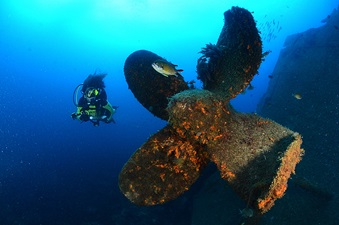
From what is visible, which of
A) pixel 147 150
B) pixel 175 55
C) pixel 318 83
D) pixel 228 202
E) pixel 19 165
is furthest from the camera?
pixel 175 55

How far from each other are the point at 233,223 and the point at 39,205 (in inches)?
355

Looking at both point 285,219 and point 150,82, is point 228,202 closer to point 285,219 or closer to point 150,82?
point 285,219

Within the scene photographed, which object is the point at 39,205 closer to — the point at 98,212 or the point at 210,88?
the point at 98,212

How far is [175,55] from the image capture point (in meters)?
129

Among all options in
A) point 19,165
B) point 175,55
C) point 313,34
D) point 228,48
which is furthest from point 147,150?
point 175,55

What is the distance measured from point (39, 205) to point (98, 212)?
2.85 m

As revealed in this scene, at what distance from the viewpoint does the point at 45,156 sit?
2030cm

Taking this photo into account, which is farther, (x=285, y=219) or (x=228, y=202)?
(x=228, y=202)

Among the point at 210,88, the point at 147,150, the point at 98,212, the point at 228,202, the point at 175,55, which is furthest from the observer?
the point at 175,55

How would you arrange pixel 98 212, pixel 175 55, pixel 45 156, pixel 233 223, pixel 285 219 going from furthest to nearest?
1. pixel 175 55
2. pixel 45 156
3. pixel 98 212
4. pixel 233 223
5. pixel 285 219

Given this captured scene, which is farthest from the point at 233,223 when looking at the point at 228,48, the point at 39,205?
the point at 39,205

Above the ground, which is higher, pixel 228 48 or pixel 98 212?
pixel 98 212

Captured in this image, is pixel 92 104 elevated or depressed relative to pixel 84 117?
elevated

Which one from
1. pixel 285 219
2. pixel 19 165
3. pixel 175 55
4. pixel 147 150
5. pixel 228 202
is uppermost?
pixel 175 55
